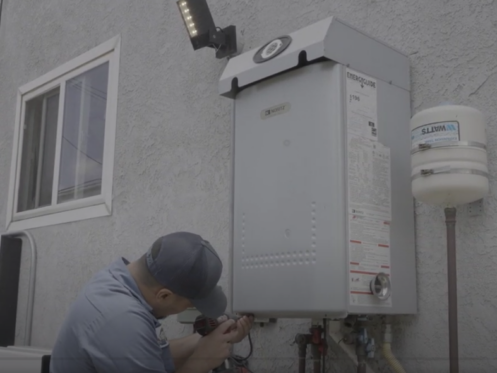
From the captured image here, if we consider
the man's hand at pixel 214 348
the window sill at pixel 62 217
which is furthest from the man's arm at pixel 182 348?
the window sill at pixel 62 217

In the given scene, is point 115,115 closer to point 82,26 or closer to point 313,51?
point 82,26

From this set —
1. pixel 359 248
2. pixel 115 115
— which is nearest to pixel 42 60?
pixel 115 115

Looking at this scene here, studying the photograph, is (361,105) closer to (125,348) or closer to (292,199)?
(292,199)

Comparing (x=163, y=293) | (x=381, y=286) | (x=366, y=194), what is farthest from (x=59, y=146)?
(x=381, y=286)

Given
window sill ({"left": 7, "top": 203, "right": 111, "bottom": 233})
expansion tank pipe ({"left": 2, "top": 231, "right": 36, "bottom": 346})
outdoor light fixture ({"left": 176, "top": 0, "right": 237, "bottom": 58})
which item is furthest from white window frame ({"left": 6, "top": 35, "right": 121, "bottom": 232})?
outdoor light fixture ({"left": 176, "top": 0, "right": 237, "bottom": 58})

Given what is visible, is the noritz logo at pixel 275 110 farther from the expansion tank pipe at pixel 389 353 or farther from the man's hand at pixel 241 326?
the expansion tank pipe at pixel 389 353

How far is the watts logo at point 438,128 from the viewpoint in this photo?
9.12 feet

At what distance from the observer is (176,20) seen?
4887mm

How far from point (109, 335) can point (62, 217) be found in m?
3.05

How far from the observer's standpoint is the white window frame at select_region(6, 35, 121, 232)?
17.1 ft

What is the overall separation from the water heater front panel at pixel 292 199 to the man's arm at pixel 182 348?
32cm

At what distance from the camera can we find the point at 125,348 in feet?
8.88

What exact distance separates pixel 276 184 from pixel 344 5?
116 cm

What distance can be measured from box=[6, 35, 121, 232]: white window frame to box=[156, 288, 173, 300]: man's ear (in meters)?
2.21
